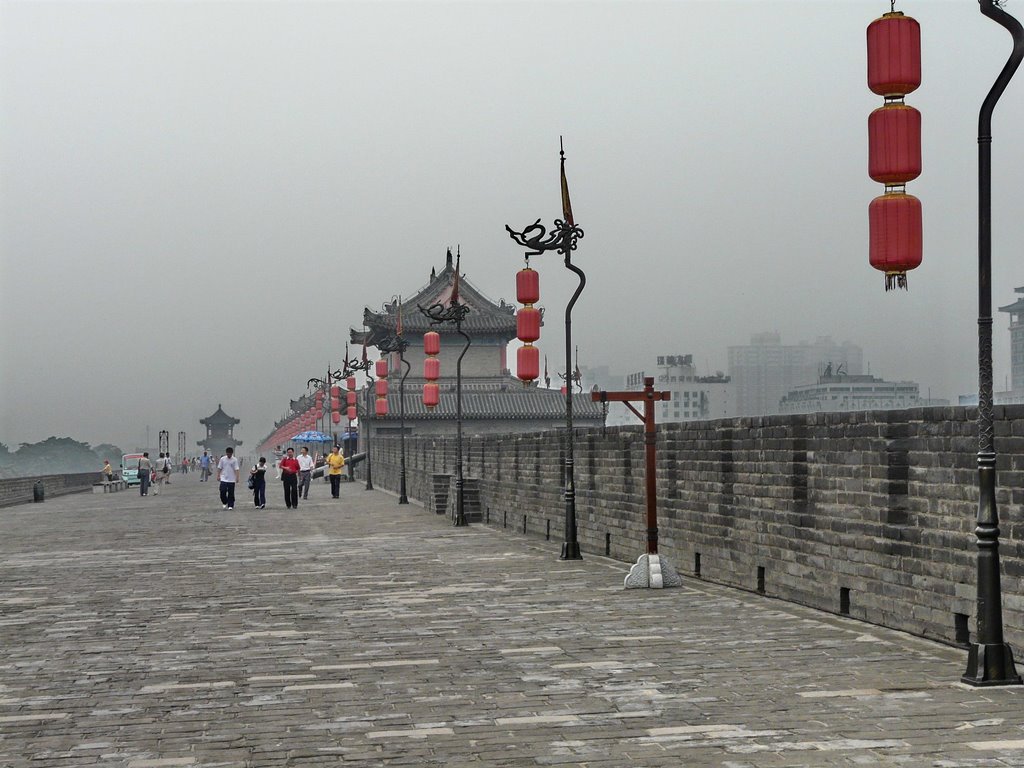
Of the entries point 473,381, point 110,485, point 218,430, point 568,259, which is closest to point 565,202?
point 568,259

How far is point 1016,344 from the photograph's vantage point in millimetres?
117062

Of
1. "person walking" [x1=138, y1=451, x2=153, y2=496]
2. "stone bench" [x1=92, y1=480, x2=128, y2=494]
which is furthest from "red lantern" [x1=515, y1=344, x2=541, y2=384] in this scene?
"stone bench" [x1=92, y1=480, x2=128, y2=494]

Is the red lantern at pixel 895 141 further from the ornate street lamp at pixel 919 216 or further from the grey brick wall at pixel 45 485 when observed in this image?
the grey brick wall at pixel 45 485

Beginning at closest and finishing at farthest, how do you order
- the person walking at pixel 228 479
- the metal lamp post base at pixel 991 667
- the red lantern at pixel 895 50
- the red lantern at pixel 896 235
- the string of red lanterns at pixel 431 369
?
1. the metal lamp post base at pixel 991 667
2. the red lantern at pixel 895 50
3. the red lantern at pixel 896 235
4. the person walking at pixel 228 479
5. the string of red lanterns at pixel 431 369

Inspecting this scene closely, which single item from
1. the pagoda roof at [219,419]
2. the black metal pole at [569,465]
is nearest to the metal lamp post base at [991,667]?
the black metal pole at [569,465]

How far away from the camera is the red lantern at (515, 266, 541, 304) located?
20156 mm

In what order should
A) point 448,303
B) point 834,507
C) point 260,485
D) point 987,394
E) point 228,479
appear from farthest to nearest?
point 448,303
point 260,485
point 228,479
point 834,507
point 987,394

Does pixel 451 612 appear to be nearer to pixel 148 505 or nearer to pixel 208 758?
pixel 208 758

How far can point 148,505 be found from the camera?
119ft

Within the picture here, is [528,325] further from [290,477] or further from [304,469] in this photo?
[304,469]

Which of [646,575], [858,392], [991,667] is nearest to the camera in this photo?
[991,667]

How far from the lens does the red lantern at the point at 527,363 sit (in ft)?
72.9

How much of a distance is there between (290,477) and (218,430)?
130 metres

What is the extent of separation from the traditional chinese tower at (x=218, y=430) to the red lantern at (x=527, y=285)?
140 metres
